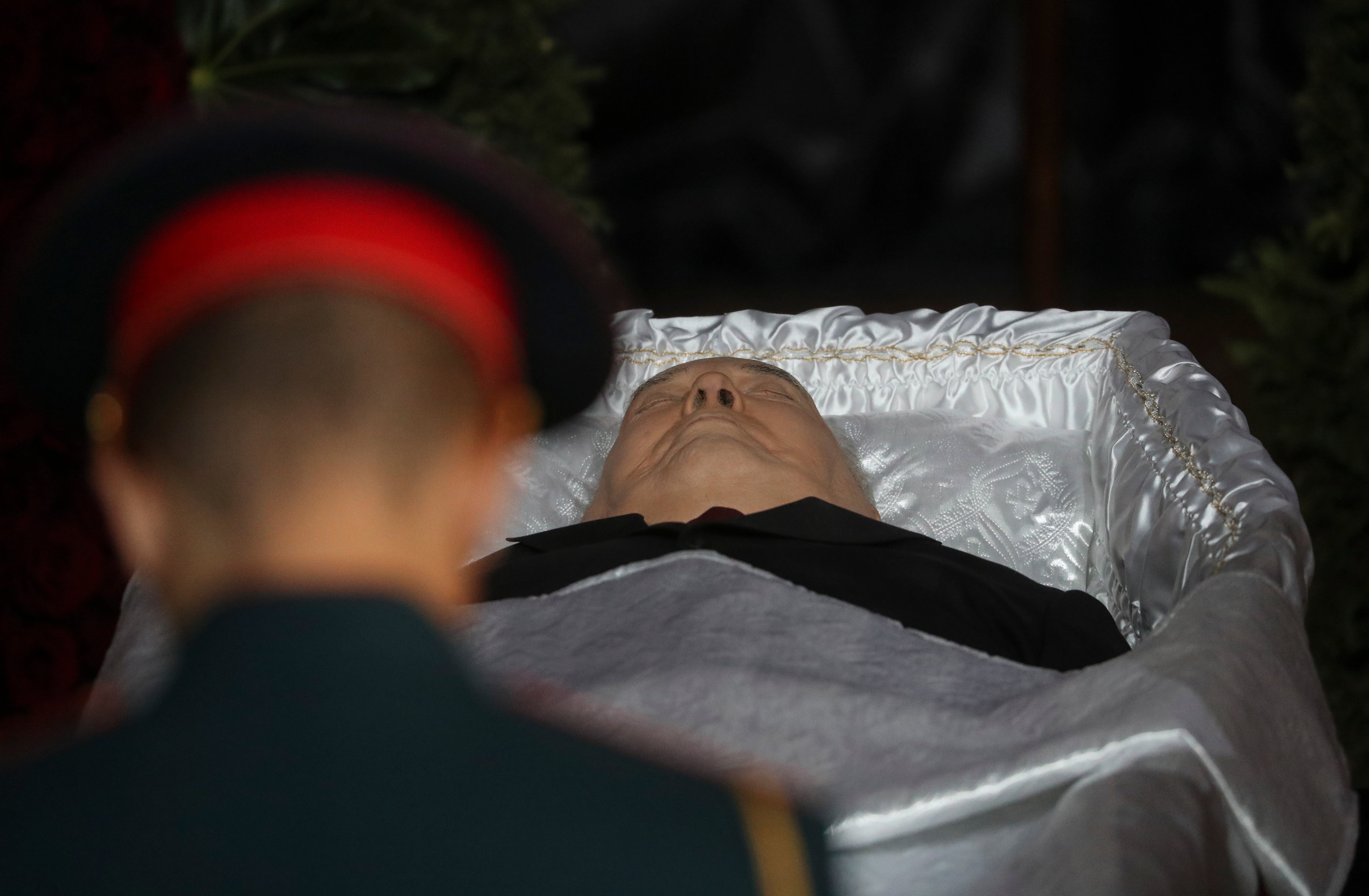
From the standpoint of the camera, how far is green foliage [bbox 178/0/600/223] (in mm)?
1963

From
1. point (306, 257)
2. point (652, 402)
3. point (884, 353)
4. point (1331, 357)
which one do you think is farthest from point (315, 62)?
Result: point (306, 257)

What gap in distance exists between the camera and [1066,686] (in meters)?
0.78

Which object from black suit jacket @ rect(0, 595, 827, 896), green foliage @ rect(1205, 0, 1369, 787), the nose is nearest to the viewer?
black suit jacket @ rect(0, 595, 827, 896)

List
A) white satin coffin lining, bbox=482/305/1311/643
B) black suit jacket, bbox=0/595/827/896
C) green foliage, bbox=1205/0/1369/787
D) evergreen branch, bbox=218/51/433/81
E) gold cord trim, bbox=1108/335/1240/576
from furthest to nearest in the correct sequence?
1. evergreen branch, bbox=218/51/433/81
2. green foliage, bbox=1205/0/1369/787
3. white satin coffin lining, bbox=482/305/1311/643
4. gold cord trim, bbox=1108/335/1240/576
5. black suit jacket, bbox=0/595/827/896

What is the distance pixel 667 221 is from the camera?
296cm

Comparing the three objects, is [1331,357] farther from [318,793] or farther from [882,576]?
[318,793]

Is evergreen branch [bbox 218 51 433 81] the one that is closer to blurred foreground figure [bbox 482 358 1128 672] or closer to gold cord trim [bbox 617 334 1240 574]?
gold cord trim [bbox 617 334 1240 574]

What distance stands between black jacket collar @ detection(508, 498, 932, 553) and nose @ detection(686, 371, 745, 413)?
0.25 m

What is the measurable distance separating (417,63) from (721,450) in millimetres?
1050

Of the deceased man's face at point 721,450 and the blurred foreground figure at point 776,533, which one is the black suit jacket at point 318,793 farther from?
the deceased man's face at point 721,450

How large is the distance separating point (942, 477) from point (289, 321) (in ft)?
4.84

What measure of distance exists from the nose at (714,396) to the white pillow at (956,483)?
17 cm

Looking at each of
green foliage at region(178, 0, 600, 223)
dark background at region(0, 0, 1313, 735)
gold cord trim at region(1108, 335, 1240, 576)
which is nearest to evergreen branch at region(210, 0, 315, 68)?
green foliage at region(178, 0, 600, 223)

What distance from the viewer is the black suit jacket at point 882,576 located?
1.16 m
